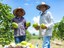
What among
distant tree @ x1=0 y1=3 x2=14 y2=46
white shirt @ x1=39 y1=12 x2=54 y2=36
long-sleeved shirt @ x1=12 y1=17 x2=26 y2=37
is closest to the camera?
white shirt @ x1=39 y1=12 x2=54 y2=36

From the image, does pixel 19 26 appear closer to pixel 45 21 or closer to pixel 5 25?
pixel 45 21

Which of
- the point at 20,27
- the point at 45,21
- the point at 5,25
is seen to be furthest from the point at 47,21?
the point at 5,25

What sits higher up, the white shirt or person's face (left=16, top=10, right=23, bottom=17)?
person's face (left=16, top=10, right=23, bottom=17)

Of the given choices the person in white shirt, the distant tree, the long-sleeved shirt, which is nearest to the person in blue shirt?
the long-sleeved shirt

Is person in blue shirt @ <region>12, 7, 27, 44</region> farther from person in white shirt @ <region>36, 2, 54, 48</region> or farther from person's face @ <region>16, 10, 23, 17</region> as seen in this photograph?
person in white shirt @ <region>36, 2, 54, 48</region>

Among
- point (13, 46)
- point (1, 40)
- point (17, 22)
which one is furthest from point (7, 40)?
point (13, 46)

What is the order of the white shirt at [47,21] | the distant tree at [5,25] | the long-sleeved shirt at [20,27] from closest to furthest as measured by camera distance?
the white shirt at [47,21]
the long-sleeved shirt at [20,27]
the distant tree at [5,25]

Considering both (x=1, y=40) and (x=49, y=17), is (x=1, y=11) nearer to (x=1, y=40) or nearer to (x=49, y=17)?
(x=1, y=40)

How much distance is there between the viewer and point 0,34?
32.9ft

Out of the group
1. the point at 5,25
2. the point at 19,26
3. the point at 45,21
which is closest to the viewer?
the point at 45,21

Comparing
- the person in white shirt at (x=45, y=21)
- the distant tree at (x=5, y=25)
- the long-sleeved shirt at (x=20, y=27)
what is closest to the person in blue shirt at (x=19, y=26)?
the long-sleeved shirt at (x=20, y=27)

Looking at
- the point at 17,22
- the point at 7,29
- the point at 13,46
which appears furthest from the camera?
the point at 7,29

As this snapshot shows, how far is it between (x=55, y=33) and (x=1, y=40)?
1494cm

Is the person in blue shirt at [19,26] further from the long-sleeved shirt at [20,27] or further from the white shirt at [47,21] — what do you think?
the white shirt at [47,21]
